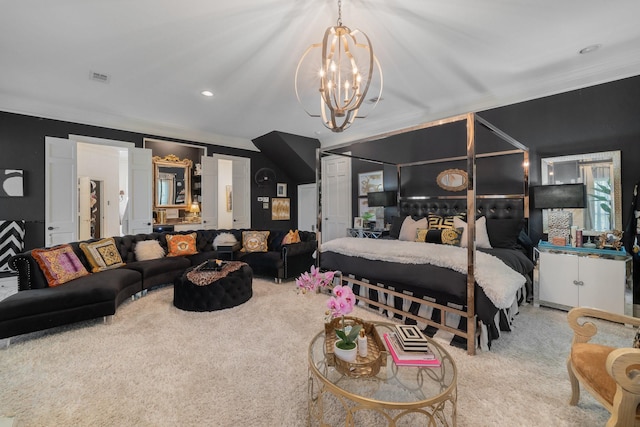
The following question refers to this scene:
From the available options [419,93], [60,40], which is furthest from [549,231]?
[60,40]

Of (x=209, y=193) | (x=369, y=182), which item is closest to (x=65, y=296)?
(x=209, y=193)

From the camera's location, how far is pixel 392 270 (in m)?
2.87

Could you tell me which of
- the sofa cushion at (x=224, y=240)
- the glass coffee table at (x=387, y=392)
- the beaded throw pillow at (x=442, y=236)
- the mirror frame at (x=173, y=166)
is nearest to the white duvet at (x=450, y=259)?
the beaded throw pillow at (x=442, y=236)

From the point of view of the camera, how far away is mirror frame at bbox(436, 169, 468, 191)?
4230 mm

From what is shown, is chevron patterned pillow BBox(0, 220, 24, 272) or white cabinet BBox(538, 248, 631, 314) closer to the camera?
white cabinet BBox(538, 248, 631, 314)

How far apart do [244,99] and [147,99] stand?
4.90ft

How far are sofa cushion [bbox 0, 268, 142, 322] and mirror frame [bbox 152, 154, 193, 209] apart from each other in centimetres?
335

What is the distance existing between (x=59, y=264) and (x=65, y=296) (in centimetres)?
62

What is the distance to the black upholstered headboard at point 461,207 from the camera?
379cm

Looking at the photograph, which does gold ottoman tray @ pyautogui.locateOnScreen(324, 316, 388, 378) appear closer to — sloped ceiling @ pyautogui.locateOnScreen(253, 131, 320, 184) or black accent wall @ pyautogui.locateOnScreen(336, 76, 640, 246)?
black accent wall @ pyautogui.locateOnScreen(336, 76, 640, 246)

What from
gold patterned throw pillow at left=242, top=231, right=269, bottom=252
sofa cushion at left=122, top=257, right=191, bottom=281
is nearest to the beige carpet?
sofa cushion at left=122, top=257, right=191, bottom=281

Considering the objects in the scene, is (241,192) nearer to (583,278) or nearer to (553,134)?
(553,134)

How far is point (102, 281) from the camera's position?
299 cm

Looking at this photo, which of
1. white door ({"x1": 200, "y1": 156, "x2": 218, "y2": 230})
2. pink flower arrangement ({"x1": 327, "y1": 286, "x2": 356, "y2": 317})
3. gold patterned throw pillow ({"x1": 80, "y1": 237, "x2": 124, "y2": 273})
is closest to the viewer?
pink flower arrangement ({"x1": 327, "y1": 286, "x2": 356, "y2": 317})
